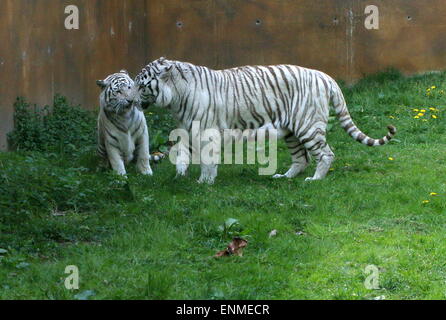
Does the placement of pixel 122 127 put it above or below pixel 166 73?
Result: below

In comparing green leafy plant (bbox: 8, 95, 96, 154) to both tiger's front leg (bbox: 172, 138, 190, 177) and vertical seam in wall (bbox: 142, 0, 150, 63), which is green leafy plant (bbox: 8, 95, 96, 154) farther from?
vertical seam in wall (bbox: 142, 0, 150, 63)

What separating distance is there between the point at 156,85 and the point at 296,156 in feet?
5.45

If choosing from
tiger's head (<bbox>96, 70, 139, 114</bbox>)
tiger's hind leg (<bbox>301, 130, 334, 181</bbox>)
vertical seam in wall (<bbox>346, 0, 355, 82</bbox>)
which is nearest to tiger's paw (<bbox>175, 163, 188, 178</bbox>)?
tiger's head (<bbox>96, 70, 139, 114</bbox>)

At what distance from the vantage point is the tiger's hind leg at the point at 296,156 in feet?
28.7

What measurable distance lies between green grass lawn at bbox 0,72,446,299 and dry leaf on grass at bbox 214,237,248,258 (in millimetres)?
46

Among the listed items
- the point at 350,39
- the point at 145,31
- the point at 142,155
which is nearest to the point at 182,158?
the point at 142,155

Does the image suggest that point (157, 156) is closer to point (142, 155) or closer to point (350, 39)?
point (142, 155)

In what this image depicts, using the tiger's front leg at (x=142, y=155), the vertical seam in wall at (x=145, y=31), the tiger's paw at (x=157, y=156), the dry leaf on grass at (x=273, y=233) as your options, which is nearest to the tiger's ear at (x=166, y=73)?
the tiger's front leg at (x=142, y=155)

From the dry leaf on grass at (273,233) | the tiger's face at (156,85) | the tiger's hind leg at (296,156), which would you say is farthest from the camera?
the tiger's hind leg at (296,156)

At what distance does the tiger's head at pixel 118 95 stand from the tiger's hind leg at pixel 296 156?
1.69 metres

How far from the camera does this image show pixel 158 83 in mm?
8359

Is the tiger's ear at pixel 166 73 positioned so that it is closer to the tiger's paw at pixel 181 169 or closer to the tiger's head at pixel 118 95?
the tiger's head at pixel 118 95

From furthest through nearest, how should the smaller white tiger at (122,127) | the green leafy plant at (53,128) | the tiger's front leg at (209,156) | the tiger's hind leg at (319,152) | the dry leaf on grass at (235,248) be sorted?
the green leafy plant at (53,128) < the smaller white tiger at (122,127) < the tiger's hind leg at (319,152) < the tiger's front leg at (209,156) < the dry leaf on grass at (235,248)
